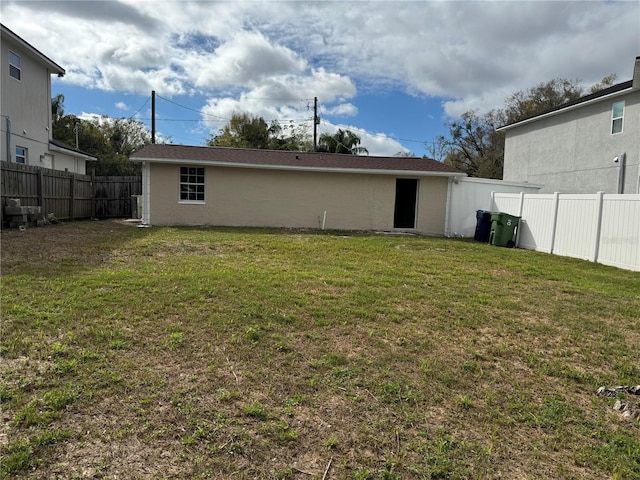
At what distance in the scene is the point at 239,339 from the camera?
407 centimetres

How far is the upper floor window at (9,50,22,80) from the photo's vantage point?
14859mm

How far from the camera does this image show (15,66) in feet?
49.7

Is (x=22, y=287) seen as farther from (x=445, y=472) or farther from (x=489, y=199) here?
(x=489, y=199)

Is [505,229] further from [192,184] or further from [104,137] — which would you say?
[104,137]

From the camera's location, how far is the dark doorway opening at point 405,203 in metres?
16.6

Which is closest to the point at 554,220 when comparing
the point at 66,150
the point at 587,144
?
the point at 587,144

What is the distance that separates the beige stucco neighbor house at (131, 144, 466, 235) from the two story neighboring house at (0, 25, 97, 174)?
16.2ft

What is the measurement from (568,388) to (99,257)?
24.3ft

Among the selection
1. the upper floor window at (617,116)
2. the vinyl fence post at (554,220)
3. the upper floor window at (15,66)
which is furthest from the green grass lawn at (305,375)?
the upper floor window at (15,66)

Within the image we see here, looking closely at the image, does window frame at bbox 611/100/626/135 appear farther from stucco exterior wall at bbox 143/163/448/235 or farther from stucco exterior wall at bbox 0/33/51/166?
stucco exterior wall at bbox 0/33/51/166

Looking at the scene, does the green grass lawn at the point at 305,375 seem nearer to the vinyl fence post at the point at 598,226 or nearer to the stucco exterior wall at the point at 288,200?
the vinyl fence post at the point at 598,226

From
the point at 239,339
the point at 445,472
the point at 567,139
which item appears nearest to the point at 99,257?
the point at 239,339

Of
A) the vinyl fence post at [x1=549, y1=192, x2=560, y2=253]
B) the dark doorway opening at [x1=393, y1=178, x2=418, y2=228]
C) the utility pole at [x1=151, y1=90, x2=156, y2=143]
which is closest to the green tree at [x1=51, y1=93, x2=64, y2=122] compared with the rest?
the utility pole at [x1=151, y1=90, x2=156, y2=143]

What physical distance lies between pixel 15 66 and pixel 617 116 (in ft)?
73.2
